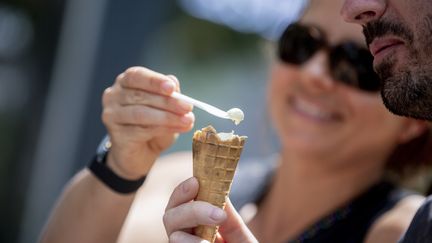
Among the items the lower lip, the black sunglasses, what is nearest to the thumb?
the lower lip

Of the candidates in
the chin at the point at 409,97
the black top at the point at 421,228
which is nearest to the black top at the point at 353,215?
the black top at the point at 421,228

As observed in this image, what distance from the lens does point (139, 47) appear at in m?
4.73

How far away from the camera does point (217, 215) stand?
1.71 m

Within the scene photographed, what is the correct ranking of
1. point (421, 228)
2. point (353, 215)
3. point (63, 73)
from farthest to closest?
point (63, 73), point (353, 215), point (421, 228)

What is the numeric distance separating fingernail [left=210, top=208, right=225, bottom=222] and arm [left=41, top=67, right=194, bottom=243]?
0.50 metres

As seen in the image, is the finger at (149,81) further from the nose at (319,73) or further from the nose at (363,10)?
the nose at (319,73)

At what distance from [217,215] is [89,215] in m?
0.86

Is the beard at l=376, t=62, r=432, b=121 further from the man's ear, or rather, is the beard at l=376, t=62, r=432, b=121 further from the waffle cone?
the man's ear

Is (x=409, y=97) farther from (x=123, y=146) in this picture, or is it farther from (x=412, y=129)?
(x=412, y=129)

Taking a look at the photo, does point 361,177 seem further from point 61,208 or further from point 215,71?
point 215,71

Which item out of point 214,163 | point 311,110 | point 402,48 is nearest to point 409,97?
point 402,48

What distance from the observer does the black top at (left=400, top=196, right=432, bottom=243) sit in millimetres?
1896

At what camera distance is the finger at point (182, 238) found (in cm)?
170

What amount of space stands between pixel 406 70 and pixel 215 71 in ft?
29.5
